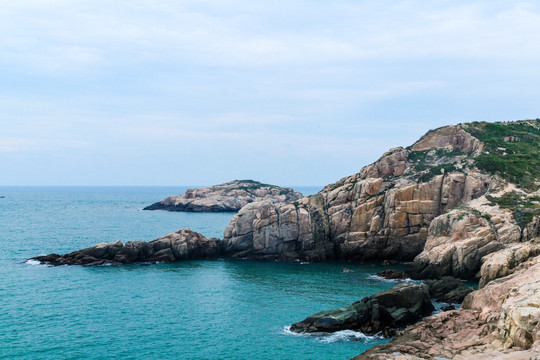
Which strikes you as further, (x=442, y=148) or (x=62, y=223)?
(x=62, y=223)

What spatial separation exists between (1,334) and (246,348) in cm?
2496

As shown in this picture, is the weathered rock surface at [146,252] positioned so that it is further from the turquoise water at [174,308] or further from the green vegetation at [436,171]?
the green vegetation at [436,171]

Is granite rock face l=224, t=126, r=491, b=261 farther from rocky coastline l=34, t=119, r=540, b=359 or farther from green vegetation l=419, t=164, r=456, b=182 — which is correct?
rocky coastline l=34, t=119, r=540, b=359

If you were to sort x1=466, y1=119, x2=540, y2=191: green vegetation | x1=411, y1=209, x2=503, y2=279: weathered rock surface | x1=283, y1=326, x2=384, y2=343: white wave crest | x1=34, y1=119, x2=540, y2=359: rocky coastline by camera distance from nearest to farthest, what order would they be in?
x1=283, y1=326, x2=384, y2=343: white wave crest < x1=34, y1=119, x2=540, y2=359: rocky coastline < x1=411, y1=209, x2=503, y2=279: weathered rock surface < x1=466, y1=119, x2=540, y2=191: green vegetation

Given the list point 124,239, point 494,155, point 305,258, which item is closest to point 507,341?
point 305,258

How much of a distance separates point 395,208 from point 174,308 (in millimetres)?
44708

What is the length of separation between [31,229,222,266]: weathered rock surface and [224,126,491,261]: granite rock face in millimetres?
5362

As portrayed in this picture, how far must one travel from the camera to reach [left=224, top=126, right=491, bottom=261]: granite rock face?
266 feet

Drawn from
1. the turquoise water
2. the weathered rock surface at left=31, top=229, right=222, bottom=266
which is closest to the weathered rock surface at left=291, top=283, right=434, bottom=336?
the turquoise water

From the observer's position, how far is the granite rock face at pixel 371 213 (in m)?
81.0

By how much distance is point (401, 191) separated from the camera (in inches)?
3221

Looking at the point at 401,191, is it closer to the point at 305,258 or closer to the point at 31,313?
the point at 305,258

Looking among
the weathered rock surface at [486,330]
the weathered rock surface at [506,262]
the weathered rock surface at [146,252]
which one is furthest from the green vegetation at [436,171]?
the weathered rock surface at [146,252]

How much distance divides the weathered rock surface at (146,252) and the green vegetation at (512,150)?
185 feet
